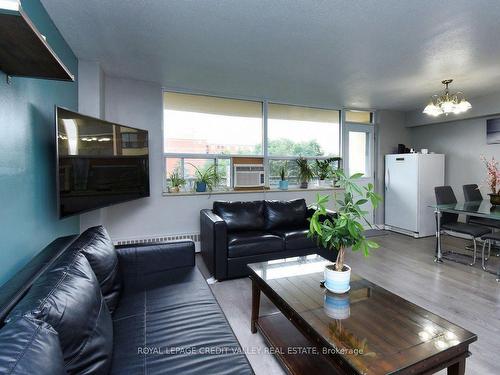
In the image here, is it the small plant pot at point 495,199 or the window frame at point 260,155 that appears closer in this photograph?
the small plant pot at point 495,199

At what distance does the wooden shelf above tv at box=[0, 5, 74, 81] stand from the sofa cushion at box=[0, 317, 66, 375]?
1.07 m

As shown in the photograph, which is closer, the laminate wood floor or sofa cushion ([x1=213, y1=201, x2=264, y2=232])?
the laminate wood floor

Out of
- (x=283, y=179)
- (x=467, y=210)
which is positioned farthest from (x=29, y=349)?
(x=467, y=210)

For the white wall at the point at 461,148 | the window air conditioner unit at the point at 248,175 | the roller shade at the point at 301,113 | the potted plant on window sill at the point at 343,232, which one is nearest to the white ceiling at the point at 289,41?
the roller shade at the point at 301,113

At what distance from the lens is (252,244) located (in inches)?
121

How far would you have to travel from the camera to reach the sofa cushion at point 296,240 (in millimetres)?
3254

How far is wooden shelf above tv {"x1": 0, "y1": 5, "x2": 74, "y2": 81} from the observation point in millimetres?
1024

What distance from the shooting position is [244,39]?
248cm

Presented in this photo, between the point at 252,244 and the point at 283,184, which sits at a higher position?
the point at 283,184

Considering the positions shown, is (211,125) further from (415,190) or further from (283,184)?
(415,190)

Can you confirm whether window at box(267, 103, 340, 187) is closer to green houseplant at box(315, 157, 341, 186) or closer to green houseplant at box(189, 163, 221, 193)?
green houseplant at box(315, 157, 341, 186)

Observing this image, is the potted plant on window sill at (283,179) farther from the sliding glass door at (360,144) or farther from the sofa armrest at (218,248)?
the sofa armrest at (218,248)

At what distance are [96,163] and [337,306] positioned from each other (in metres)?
2.26

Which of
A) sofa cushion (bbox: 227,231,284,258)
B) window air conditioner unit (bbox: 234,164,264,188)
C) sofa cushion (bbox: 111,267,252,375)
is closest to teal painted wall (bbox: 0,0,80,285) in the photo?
sofa cushion (bbox: 111,267,252,375)
